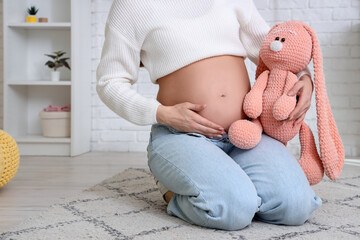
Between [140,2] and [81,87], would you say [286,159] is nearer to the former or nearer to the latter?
[140,2]

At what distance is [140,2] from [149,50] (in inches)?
5.1

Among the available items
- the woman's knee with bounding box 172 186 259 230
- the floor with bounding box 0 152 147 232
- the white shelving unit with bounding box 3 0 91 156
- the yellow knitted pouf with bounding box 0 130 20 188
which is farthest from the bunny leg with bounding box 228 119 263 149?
the white shelving unit with bounding box 3 0 91 156

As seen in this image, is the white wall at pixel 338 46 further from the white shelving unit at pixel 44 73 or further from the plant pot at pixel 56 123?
the plant pot at pixel 56 123

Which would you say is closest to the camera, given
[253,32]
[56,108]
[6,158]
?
[253,32]

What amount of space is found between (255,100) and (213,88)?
0.38 feet

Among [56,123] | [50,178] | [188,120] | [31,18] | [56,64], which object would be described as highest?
[31,18]

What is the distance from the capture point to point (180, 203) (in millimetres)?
1140

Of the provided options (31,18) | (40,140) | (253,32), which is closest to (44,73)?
(31,18)

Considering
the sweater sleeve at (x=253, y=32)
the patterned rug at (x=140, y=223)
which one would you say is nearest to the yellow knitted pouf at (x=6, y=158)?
the patterned rug at (x=140, y=223)

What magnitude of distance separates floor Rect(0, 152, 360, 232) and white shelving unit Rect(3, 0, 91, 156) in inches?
5.7

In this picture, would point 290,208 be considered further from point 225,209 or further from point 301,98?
point 301,98

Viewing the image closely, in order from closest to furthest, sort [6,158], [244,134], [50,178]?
[244,134], [6,158], [50,178]

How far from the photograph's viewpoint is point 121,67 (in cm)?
131

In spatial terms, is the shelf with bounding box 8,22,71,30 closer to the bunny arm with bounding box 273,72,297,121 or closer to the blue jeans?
the blue jeans
